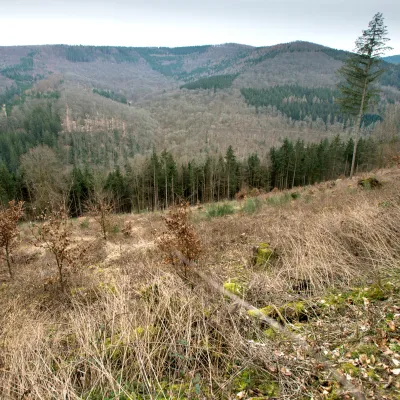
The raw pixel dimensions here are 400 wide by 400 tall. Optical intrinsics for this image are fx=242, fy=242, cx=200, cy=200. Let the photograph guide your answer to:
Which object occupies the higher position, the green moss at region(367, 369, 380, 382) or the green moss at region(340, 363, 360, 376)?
the green moss at region(367, 369, 380, 382)

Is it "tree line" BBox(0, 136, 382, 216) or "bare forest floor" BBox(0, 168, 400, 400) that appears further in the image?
"tree line" BBox(0, 136, 382, 216)

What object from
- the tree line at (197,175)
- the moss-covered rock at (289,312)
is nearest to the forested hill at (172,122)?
the tree line at (197,175)

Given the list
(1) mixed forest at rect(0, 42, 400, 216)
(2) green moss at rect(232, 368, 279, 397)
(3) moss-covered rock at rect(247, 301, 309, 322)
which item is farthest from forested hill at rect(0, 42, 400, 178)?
(2) green moss at rect(232, 368, 279, 397)

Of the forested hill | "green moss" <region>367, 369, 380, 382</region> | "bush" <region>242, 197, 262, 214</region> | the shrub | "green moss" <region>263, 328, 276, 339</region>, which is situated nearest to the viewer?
"green moss" <region>367, 369, 380, 382</region>

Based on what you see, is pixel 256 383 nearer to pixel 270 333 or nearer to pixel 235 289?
pixel 270 333

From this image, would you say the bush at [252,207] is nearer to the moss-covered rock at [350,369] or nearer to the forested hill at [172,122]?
the moss-covered rock at [350,369]

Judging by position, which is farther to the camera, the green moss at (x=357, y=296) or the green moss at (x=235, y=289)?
→ the green moss at (x=235, y=289)

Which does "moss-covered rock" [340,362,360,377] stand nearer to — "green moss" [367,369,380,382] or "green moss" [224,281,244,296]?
"green moss" [367,369,380,382]

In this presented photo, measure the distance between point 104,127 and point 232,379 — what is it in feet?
401

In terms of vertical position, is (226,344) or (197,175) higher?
(226,344)

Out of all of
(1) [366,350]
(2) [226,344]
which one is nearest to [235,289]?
(2) [226,344]

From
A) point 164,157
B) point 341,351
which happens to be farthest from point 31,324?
point 164,157

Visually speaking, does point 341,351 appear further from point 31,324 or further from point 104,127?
point 104,127

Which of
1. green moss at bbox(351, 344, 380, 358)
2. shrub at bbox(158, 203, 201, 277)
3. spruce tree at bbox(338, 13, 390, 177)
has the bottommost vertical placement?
shrub at bbox(158, 203, 201, 277)
